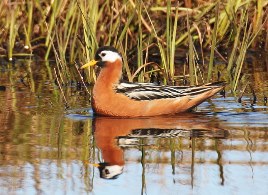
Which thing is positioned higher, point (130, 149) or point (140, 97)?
point (140, 97)

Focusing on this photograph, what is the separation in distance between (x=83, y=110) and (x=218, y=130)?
2.27 m

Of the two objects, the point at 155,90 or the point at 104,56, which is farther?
the point at 104,56

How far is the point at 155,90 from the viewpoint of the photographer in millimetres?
11602

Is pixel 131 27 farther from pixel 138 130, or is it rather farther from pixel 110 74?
pixel 138 130

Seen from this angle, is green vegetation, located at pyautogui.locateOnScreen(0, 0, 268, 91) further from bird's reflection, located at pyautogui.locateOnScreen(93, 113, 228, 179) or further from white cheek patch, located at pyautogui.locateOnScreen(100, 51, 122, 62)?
bird's reflection, located at pyautogui.locateOnScreen(93, 113, 228, 179)

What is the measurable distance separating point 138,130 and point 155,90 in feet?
4.25

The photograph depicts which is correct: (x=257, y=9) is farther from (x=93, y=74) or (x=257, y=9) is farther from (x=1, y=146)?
(x=1, y=146)

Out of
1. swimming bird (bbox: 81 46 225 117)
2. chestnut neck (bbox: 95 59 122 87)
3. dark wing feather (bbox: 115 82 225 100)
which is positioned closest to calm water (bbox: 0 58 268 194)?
swimming bird (bbox: 81 46 225 117)

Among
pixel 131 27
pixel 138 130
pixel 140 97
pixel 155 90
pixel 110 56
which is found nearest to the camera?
Answer: pixel 138 130

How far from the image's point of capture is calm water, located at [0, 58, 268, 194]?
771 cm

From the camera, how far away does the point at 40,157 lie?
8.84m

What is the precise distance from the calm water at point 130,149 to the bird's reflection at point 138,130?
0.03 feet

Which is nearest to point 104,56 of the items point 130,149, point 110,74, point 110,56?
point 110,56

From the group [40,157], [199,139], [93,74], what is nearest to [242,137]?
[199,139]
